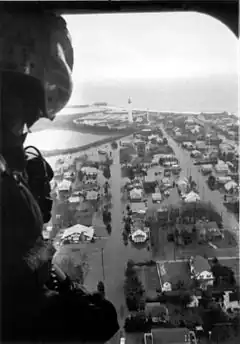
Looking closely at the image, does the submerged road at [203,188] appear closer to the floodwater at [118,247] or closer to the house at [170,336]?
the floodwater at [118,247]

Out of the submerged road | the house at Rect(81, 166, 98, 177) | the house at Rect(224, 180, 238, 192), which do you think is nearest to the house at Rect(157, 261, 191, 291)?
the submerged road

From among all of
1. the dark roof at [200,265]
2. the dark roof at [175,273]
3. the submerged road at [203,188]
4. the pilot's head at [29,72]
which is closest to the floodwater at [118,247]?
the submerged road at [203,188]

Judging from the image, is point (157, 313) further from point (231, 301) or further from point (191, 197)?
point (191, 197)

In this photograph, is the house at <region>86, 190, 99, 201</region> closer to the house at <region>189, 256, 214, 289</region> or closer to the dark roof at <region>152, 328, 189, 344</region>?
the house at <region>189, 256, 214, 289</region>

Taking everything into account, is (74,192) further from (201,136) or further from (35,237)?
(201,136)

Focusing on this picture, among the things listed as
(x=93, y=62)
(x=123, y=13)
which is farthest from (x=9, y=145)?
(x=123, y=13)

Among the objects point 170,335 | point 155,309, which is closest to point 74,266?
point 155,309

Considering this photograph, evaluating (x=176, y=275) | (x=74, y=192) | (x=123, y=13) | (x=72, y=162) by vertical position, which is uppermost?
(x=123, y=13)
